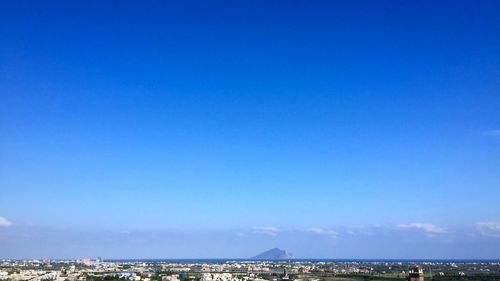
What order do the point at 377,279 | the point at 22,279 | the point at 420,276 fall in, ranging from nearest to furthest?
the point at 420,276
the point at 22,279
the point at 377,279

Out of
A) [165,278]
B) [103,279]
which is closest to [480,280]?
[165,278]

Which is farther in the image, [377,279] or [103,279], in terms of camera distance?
[377,279]

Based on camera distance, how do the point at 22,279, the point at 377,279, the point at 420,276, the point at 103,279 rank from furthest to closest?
the point at 377,279
the point at 103,279
the point at 22,279
the point at 420,276

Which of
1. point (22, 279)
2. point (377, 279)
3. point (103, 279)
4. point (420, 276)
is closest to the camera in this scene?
point (420, 276)

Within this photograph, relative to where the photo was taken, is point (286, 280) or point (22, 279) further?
point (286, 280)

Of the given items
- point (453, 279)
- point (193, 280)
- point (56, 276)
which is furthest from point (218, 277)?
point (453, 279)

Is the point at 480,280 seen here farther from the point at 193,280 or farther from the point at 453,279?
the point at 193,280

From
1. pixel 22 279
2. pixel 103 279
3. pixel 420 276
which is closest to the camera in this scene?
pixel 420 276

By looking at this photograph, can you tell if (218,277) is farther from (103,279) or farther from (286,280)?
(103,279)
